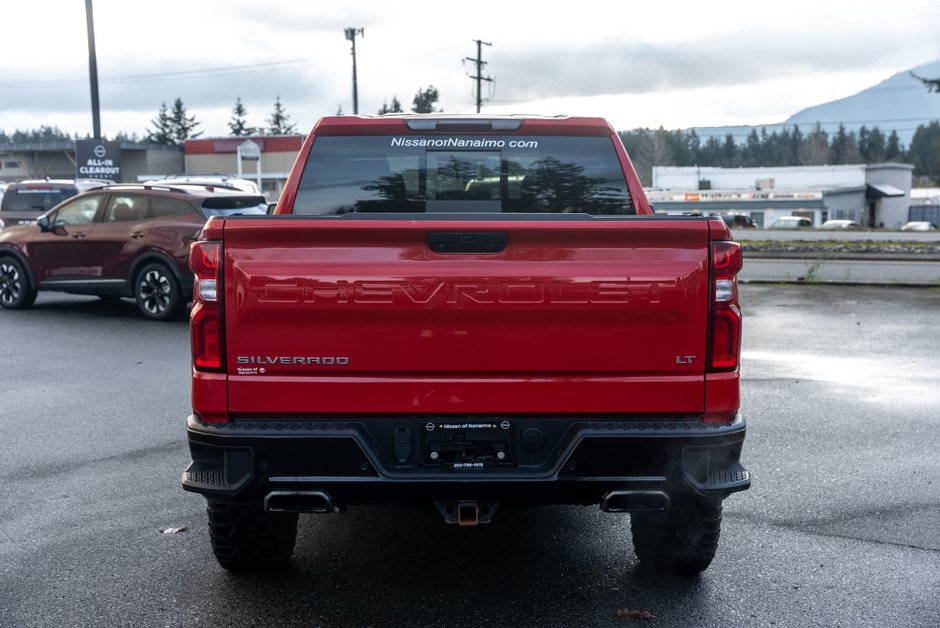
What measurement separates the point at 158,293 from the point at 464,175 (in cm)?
884

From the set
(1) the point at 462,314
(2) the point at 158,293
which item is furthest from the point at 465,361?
(2) the point at 158,293

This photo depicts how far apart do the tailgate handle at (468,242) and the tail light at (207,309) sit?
0.83m

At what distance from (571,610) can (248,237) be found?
2.07m

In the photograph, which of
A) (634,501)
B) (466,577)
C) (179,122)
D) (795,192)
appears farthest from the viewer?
(179,122)

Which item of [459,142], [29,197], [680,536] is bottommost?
[680,536]

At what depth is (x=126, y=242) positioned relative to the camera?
1305 cm

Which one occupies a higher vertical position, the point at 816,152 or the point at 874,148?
the point at 874,148

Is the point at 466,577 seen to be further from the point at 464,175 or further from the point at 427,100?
the point at 427,100

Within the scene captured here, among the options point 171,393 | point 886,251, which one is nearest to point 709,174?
point 886,251

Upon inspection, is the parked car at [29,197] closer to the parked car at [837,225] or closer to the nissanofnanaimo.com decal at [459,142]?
the nissanofnanaimo.com decal at [459,142]

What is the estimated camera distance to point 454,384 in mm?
3703

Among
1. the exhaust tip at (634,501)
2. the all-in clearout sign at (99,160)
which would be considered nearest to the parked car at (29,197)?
the all-in clearout sign at (99,160)

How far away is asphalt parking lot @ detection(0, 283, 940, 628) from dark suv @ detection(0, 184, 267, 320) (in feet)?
15.0

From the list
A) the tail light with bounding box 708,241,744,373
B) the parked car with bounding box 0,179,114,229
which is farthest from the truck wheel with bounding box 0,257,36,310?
the tail light with bounding box 708,241,744,373
